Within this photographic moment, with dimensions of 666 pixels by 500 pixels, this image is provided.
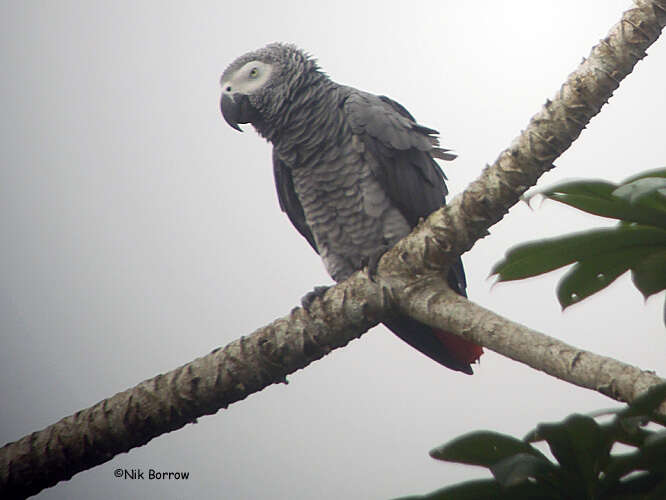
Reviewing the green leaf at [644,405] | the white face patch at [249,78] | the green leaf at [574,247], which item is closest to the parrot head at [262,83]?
the white face patch at [249,78]

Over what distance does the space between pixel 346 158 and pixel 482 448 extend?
106 centimetres

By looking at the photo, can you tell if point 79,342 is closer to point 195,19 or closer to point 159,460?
point 159,460

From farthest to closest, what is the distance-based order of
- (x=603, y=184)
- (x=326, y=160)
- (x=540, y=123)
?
1. (x=326, y=160)
2. (x=540, y=123)
3. (x=603, y=184)

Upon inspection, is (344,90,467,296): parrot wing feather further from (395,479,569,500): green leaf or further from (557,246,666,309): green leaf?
(395,479,569,500): green leaf

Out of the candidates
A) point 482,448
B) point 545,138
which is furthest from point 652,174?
point 482,448

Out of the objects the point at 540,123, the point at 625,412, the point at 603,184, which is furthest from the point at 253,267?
the point at 625,412

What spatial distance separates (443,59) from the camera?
2.04 m

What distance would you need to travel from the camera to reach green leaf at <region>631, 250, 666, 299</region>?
0.97 meters

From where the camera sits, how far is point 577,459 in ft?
2.50

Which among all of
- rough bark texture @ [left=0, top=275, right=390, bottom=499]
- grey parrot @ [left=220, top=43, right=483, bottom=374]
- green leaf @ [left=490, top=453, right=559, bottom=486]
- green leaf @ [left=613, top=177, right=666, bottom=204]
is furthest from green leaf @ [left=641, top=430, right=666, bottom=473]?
grey parrot @ [left=220, top=43, right=483, bottom=374]

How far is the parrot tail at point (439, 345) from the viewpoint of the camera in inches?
67.8

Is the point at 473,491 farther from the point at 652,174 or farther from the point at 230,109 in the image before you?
the point at 230,109

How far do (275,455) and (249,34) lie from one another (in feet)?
4.34

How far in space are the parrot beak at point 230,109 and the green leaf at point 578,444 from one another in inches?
54.4
